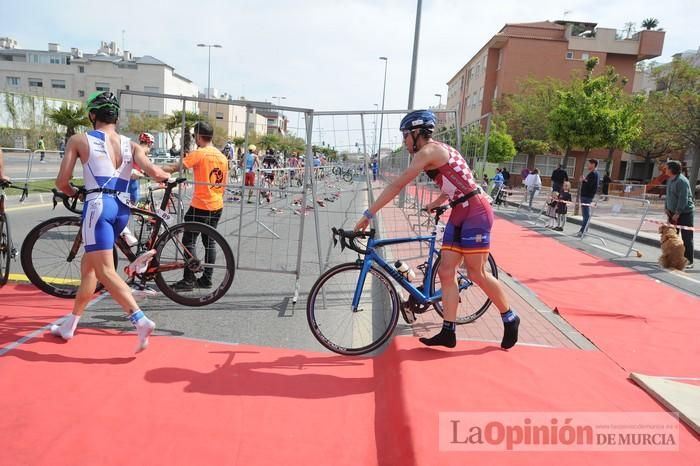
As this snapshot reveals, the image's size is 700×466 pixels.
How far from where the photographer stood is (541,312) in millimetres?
5051

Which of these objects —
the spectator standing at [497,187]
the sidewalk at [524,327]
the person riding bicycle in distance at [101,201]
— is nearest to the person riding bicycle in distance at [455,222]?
the sidewalk at [524,327]

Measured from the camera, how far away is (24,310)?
A: 4.39 meters

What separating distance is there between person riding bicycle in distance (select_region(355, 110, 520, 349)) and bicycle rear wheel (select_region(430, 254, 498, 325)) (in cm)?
55

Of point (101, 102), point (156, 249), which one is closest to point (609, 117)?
point (156, 249)

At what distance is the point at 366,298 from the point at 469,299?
119 cm

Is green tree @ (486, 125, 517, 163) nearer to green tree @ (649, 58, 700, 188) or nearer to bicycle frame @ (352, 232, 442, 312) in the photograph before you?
green tree @ (649, 58, 700, 188)

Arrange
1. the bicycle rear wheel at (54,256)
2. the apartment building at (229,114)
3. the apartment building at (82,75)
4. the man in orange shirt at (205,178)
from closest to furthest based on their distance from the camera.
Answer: the bicycle rear wheel at (54,256), the man in orange shirt at (205,178), the apartment building at (229,114), the apartment building at (82,75)

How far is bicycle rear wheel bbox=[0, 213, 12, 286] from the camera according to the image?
490 centimetres

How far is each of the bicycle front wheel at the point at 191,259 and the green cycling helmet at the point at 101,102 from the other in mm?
1260

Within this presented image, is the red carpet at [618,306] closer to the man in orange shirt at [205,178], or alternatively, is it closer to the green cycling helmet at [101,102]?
the man in orange shirt at [205,178]

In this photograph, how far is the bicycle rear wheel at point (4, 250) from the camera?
4.90m

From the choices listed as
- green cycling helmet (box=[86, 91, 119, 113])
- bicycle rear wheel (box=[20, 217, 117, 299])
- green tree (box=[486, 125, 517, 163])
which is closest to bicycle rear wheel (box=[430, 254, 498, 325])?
green cycling helmet (box=[86, 91, 119, 113])

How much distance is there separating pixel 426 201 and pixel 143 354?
754 centimetres

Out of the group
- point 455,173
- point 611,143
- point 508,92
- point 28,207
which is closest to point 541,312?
point 455,173
